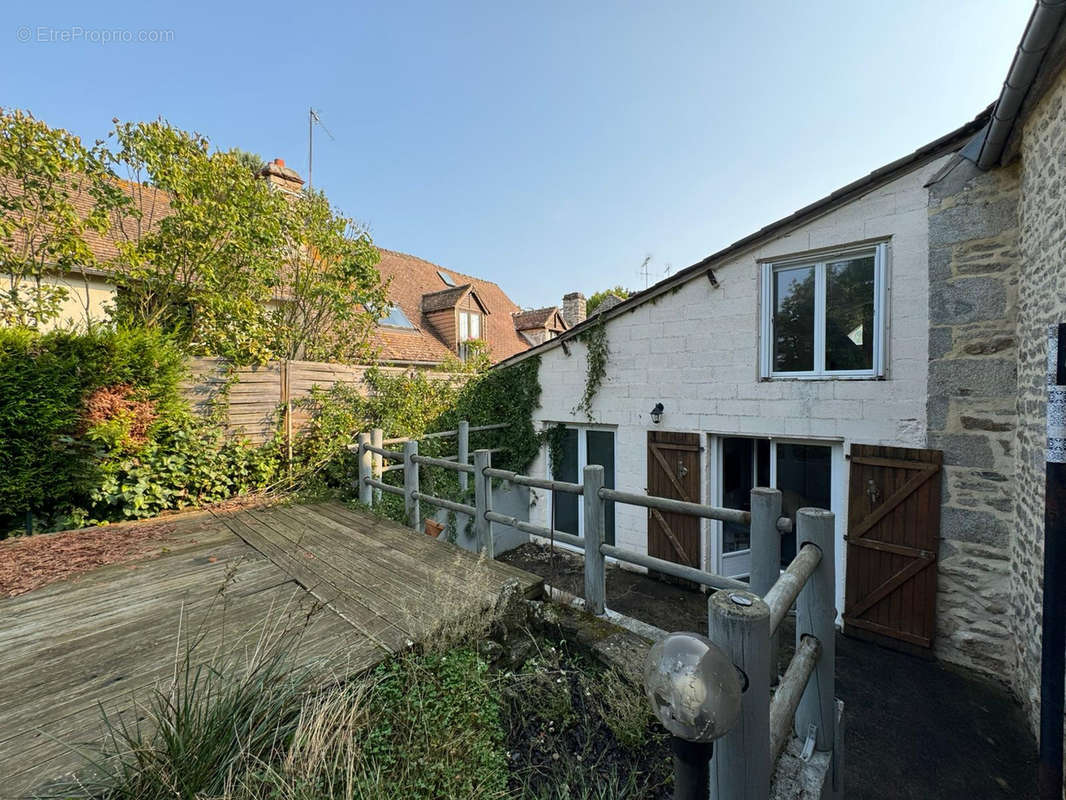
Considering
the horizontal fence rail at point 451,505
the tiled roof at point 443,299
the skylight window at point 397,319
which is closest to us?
Answer: the horizontal fence rail at point 451,505

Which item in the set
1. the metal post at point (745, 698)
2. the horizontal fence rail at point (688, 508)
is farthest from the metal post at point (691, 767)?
the horizontal fence rail at point (688, 508)

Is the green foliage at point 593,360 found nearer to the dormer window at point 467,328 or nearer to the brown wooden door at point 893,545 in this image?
the brown wooden door at point 893,545

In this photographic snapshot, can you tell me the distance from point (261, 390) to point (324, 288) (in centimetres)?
225

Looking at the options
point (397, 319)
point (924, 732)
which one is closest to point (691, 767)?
point (924, 732)

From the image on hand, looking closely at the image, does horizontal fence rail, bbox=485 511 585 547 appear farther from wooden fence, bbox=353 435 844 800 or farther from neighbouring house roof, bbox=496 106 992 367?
neighbouring house roof, bbox=496 106 992 367

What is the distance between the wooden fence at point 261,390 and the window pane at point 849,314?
705 centimetres

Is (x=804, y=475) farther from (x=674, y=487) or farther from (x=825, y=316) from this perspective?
(x=825, y=316)

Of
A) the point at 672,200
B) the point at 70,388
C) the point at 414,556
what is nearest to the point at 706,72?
the point at 672,200

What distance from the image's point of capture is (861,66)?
190 inches

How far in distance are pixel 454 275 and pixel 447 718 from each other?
1912 centimetres

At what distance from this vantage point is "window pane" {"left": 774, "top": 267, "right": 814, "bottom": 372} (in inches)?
209

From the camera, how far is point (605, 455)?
7.37 meters

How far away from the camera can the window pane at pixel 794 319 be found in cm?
531

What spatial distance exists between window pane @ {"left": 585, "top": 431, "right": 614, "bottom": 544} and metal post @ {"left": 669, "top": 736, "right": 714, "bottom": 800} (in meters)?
6.11
